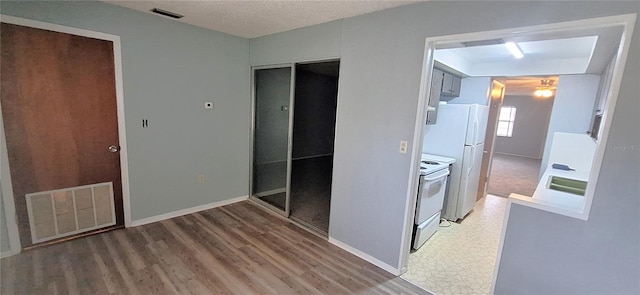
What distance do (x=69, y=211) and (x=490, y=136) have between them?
235 inches

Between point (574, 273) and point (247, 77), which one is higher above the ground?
point (247, 77)

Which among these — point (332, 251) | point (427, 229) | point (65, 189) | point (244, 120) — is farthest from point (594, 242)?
A: point (65, 189)

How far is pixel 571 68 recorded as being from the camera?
3.73 meters

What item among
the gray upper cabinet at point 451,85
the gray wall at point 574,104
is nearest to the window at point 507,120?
the gray wall at point 574,104

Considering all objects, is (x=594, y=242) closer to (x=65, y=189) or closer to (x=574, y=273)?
(x=574, y=273)

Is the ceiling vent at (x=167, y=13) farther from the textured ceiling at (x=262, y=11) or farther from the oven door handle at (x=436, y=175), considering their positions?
the oven door handle at (x=436, y=175)

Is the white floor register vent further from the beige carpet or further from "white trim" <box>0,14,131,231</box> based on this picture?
the beige carpet

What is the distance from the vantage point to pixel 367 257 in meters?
2.69

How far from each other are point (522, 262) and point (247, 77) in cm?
367

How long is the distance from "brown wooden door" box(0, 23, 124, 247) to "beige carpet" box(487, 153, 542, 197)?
6.26 meters

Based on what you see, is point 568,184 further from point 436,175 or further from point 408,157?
point 408,157

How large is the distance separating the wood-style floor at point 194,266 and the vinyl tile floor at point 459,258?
0.26 metres

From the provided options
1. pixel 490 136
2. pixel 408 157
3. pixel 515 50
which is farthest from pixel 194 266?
pixel 490 136

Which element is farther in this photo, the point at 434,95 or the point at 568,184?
the point at 434,95
